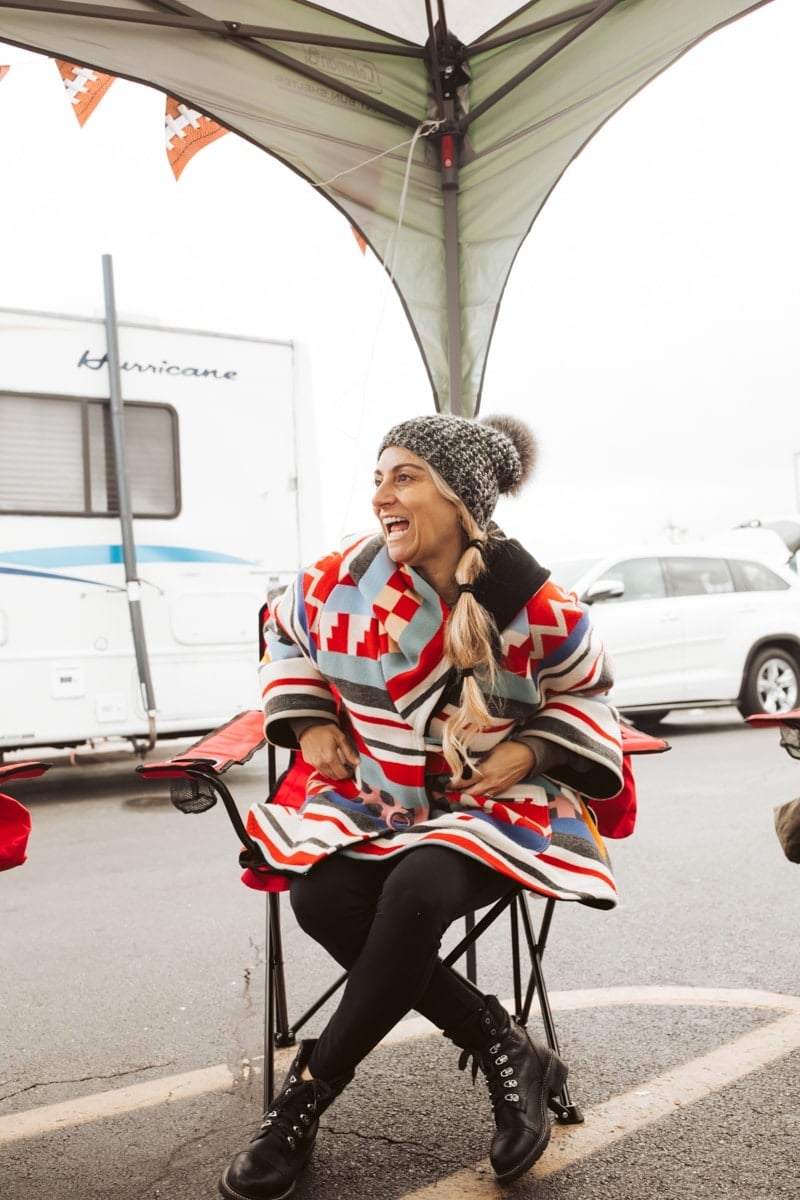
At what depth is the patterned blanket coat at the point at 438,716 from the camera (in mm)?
2154

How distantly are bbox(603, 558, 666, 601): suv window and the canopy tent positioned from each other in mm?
5456

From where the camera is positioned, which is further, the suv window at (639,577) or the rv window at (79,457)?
the suv window at (639,577)

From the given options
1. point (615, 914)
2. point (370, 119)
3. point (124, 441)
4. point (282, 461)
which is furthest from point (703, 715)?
point (370, 119)

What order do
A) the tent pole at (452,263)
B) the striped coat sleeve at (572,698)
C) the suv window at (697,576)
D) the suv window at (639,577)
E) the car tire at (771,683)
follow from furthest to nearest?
1. the car tire at (771,683)
2. the suv window at (697,576)
3. the suv window at (639,577)
4. the tent pole at (452,263)
5. the striped coat sleeve at (572,698)

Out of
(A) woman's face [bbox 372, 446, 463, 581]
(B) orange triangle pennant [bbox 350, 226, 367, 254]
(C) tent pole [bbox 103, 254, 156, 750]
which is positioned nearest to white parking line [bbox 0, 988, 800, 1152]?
(A) woman's face [bbox 372, 446, 463, 581]

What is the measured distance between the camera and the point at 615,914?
3.91 m

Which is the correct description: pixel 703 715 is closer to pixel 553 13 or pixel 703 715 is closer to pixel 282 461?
pixel 282 461

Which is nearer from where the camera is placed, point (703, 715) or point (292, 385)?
point (292, 385)

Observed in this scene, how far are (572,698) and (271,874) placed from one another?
0.70m

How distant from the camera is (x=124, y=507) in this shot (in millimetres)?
6887

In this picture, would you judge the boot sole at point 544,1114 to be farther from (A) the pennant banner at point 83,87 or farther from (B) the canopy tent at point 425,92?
(A) the pennant banner at point 83,87

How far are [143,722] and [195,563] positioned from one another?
107cm

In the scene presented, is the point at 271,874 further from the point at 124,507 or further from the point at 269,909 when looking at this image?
the point at 124,507

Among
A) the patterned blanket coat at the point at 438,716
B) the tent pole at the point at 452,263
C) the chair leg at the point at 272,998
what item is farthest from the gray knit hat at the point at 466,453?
the tent pole at the point at 452,263
